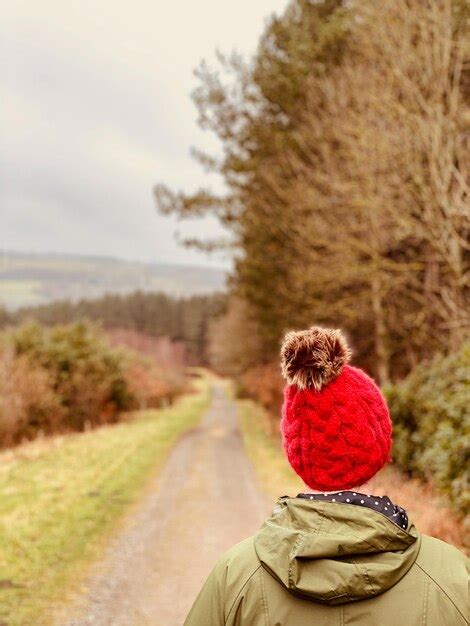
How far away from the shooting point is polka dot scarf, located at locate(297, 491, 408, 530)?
5.67ft

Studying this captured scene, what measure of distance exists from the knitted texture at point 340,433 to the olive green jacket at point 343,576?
146 mm

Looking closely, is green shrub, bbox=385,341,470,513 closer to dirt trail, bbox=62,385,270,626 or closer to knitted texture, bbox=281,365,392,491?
dirt trail, bbox=62,385,270,626

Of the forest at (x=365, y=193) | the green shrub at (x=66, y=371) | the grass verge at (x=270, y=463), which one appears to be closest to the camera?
the forest at (x=365, y=193)

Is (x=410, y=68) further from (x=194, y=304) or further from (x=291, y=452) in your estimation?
(x=194, y=304)

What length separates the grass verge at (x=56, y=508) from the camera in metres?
6.93

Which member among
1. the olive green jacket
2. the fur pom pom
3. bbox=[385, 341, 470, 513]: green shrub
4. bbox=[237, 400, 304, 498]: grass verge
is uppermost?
the fur pom pom

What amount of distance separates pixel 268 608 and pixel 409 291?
13.2 metres

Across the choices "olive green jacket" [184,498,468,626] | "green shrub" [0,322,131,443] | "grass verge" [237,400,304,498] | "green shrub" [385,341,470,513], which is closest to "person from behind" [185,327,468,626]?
"olive green jacket" [184,498,468,626]

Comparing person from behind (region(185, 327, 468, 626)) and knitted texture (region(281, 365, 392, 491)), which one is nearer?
person from behind (region(185, 327, 468, 626))

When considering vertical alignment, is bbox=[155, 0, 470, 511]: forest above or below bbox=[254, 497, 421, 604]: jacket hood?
above

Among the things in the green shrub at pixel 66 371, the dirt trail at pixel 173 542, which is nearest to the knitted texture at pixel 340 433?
the dirt trail at pixel 173 542

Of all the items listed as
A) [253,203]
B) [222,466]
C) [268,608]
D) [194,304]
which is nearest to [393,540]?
[268,608]

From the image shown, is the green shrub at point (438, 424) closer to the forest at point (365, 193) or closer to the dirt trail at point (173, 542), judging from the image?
the forest at point (365, 193)

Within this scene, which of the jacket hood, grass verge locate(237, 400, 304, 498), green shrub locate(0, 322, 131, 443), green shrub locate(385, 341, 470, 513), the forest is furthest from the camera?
green shrub locate(0, 322, 131, 443)
